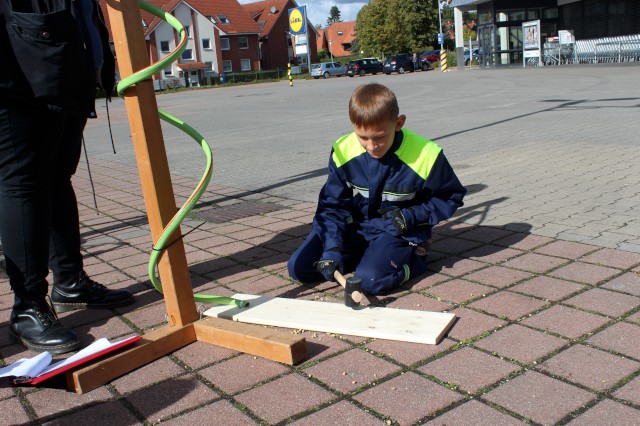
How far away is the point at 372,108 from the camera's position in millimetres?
3381

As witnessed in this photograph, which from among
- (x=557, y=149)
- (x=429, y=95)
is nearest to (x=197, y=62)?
(x=429, y=95)

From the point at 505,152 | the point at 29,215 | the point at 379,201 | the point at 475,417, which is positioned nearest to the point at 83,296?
the point at 29,215

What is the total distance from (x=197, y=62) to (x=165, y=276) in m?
67.0

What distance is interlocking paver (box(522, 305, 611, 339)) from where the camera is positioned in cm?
287

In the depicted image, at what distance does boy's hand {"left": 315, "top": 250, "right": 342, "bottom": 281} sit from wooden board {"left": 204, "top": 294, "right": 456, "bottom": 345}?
0.66ft

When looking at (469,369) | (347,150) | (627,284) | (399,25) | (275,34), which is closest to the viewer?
(469,369)

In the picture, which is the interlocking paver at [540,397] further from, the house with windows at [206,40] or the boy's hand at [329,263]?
the house with windows at [206,40]

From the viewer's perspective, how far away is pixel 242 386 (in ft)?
8.45

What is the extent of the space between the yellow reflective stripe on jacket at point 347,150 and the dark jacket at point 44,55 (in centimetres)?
146

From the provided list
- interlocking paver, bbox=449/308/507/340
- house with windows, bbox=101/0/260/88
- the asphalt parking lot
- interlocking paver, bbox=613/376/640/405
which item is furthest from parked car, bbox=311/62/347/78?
interlocking paver, bbox=613/376/640/405

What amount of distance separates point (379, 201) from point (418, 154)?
36 cm

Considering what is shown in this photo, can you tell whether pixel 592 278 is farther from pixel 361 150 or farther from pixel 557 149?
pixel 557 149

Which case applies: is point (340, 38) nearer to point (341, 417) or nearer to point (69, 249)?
point (69, 249)

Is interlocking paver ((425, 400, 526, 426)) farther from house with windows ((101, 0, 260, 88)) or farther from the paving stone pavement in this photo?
house with windows ((101, 0, 260, 88))
